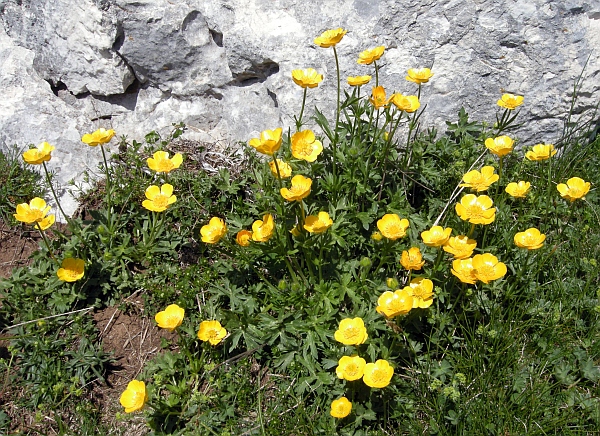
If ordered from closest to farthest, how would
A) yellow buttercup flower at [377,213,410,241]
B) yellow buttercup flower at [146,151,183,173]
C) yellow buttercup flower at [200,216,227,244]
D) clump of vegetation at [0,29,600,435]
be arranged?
clump of vegetation at [0,29,600,435] < yellow buttercup flower at [377,213,410,241] < yellow buttercup flower at [200,216,227,244] < yellow buttercup flower at [146,151,183,173]

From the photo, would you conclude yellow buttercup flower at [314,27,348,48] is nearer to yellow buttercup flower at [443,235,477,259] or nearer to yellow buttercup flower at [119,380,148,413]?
yellow buttercup flower at [443,235,477,259]

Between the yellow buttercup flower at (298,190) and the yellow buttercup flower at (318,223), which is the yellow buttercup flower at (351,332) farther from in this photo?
the yellow buttercup flower at (298,190)

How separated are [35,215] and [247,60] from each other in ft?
5.40

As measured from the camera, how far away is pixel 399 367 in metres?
2.92

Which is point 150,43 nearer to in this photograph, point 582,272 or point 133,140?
point 133,140

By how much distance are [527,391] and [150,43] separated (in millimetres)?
3079

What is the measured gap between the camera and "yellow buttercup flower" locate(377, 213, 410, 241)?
2876mm

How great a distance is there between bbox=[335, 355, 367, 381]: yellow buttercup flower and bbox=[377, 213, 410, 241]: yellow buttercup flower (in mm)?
617

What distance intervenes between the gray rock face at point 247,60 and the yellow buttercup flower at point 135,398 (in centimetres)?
180

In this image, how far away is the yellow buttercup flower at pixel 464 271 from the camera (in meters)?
2.72

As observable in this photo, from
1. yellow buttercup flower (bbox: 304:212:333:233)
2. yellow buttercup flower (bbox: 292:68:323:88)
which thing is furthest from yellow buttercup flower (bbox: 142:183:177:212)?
yellow buttercup flower (bbox: 292:68:323:88)

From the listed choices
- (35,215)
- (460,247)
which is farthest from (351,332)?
(35,215)

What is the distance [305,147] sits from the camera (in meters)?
3.12

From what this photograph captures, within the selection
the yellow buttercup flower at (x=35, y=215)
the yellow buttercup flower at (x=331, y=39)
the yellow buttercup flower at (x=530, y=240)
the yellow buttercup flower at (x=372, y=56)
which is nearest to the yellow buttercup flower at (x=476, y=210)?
the yellow buttercup flower at (x=530, y=240)
